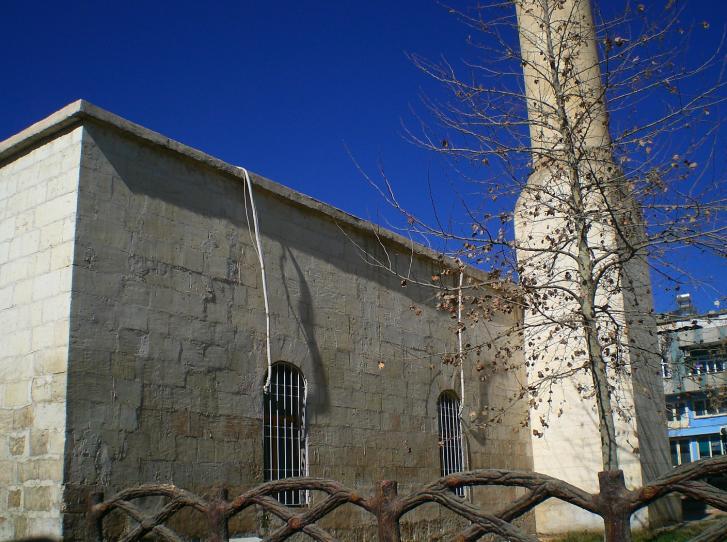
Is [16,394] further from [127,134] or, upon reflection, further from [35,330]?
[127,134]

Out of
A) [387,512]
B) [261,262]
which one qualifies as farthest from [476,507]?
[261,262]

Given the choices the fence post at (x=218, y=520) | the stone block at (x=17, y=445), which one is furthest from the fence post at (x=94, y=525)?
the fence post at (x=218, y=520)

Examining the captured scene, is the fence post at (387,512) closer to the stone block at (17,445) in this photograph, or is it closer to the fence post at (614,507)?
the fence post at (614,507)

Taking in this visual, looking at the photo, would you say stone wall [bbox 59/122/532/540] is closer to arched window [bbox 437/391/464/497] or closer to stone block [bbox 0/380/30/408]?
arched window [bbox 437/391/464/497]

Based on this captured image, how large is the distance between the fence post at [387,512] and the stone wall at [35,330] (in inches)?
113

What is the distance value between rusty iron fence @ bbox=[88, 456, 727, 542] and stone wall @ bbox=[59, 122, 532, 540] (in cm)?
159

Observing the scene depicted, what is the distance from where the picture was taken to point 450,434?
1021cm

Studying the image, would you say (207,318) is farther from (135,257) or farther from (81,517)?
(81,517)

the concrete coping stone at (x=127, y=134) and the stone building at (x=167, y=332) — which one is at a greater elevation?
the concrete coping stone at (x=127, y=134)

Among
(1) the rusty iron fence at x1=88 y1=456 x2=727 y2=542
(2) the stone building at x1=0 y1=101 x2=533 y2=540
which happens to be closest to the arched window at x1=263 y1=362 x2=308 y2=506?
(2) the stone building at x1=0 y1=101 x2=533 y2=540

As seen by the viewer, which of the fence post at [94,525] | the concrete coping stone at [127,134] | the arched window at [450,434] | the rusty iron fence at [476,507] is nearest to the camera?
the rusty iron fence at [476,507]

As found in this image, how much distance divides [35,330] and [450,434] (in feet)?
18.7

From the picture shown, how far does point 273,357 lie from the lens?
770 cm

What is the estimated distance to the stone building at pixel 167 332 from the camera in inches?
235
